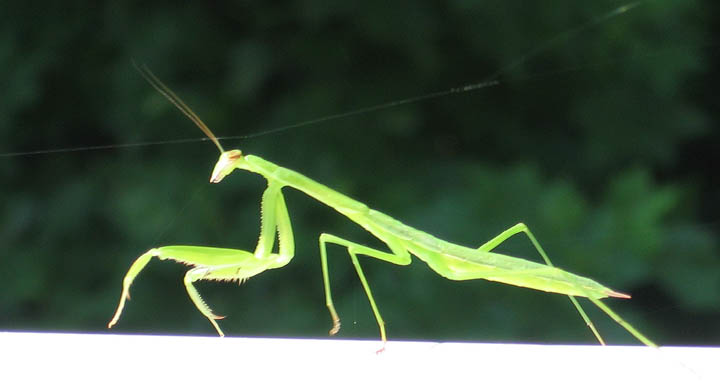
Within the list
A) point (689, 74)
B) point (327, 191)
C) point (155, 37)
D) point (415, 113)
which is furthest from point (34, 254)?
point (689, 74)

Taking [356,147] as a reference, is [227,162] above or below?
below

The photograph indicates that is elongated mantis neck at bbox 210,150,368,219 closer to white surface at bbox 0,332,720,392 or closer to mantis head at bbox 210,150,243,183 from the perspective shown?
mantis head at bbox 210,150,243,183

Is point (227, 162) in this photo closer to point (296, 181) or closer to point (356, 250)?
point (296, 181)

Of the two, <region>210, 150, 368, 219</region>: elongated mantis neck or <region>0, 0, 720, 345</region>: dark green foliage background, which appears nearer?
<region>210, 150, 368, 219</region>: elongated mantis neck

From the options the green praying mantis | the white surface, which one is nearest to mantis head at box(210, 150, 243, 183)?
the green praying mantis

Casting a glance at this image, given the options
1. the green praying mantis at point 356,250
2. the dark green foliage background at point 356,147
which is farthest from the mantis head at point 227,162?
the dark green foliage background at point 356,147

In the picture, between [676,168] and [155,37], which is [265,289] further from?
[676,168]

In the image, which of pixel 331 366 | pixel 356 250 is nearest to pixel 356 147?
pixel 356 250
